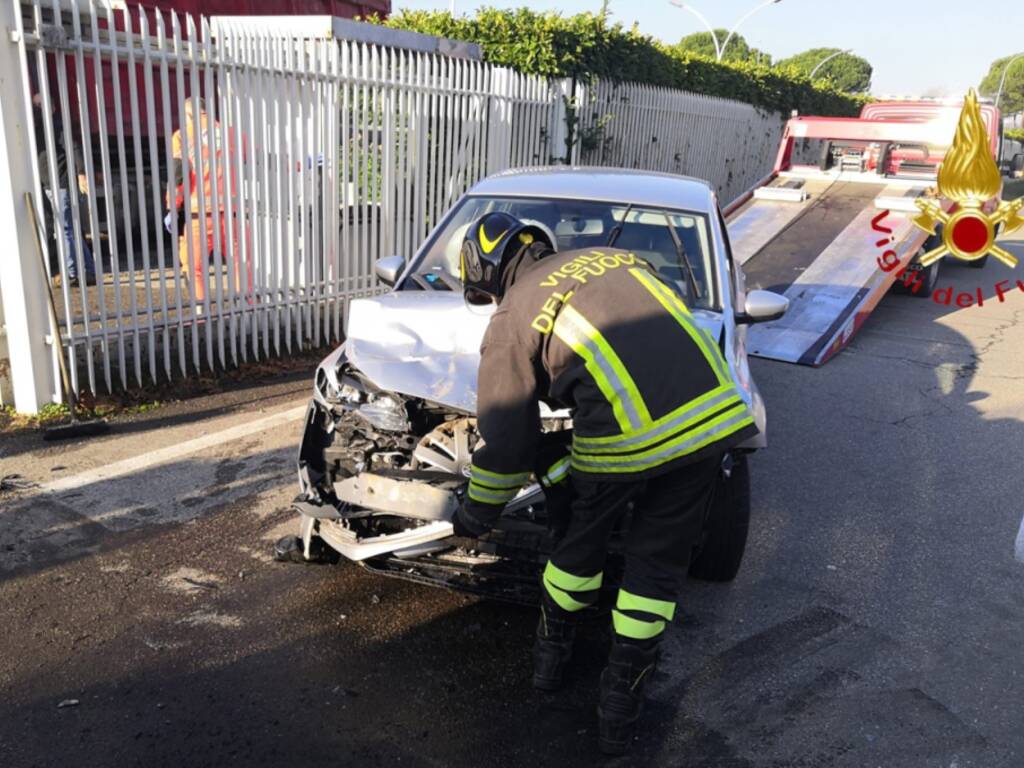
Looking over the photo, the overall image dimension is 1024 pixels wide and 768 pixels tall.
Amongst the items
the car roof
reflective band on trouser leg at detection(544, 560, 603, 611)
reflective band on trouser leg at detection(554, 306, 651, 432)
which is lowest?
reflective band on trouser leg at detection(544, 560, 603, 611)

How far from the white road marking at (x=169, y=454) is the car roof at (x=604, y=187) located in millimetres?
2028

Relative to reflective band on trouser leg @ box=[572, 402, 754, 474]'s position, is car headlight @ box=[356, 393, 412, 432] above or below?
below

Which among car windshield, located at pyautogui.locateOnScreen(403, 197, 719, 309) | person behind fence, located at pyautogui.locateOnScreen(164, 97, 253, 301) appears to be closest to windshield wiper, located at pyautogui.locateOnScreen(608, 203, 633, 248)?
car windshield, located at pyautogui.locateOnScreen(403, 197, 719, 309)

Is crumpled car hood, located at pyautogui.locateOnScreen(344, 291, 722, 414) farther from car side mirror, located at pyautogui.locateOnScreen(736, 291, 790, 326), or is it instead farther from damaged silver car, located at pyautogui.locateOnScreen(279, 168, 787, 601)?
car side mirror, located at pyautogui.locateOnScreen(736, 291, 790, 326)

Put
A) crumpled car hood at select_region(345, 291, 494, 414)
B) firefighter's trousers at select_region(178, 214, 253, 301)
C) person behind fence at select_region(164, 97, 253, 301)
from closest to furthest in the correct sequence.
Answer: crumpled car hood at select_region(345, 291, 494, 414)
person behind fence at select_region(164, 97, 253, 301)
firefighter's trousers at select_region(178, 214, 253, 301)

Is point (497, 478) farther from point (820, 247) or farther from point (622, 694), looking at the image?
point (820, 247)

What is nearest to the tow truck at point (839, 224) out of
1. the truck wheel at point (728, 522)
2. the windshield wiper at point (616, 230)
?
the windshield wiper at point (616, 230)

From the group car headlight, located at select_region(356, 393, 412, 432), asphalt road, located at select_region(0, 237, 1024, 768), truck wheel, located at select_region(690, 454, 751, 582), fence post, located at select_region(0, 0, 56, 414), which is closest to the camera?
asphalt road, located at select_region(0, 237, 1024, 768)

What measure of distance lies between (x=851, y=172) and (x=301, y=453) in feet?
35.6

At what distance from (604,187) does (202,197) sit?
2977 mm

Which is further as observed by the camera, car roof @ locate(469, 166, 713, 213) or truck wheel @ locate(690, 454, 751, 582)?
car roof @ locate(469, 166, 713, 213)

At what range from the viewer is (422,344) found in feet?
11.1

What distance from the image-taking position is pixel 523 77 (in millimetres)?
9133

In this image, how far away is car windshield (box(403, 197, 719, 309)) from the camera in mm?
4254
